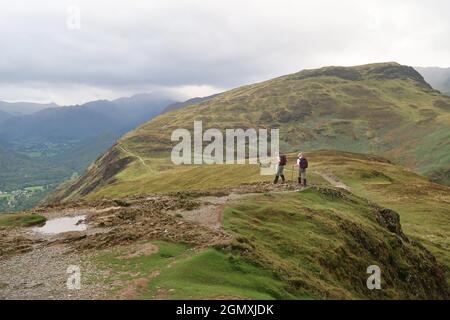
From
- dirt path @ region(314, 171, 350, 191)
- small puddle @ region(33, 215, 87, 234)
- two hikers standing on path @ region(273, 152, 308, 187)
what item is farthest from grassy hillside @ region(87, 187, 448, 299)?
dirt path @ region(314, 171, 350, 191)

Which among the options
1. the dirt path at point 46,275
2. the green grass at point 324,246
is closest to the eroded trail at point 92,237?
the dirt path at point 46,275

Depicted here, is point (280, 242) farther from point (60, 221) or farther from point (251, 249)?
point (60, 221)

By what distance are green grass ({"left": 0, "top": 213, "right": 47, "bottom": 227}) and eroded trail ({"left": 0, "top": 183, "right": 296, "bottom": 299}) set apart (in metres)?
1.28

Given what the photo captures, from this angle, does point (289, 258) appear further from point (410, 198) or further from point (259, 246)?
point (410, 198)

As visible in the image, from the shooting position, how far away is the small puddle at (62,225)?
39.6 meters

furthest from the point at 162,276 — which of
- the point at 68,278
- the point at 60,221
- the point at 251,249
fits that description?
the point at 60,221

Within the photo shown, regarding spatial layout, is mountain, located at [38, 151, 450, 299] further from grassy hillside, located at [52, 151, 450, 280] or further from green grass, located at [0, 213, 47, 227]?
green grass, located at [0, 213, 47, 227]

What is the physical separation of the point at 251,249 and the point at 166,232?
256 inches

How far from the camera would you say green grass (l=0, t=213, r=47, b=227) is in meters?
42.2

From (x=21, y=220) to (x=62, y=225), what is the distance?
4.30 m

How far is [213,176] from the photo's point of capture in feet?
370

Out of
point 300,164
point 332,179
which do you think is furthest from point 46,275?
point 332,179

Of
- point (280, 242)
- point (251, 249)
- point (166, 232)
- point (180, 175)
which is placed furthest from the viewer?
point (180, 175)

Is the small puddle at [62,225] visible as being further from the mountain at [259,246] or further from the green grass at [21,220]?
the mountain at [259,246]
